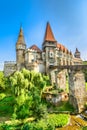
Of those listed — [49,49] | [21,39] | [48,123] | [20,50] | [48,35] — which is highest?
[48,35]

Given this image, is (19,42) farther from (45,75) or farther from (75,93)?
(75,93)

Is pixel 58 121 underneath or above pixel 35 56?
underneath

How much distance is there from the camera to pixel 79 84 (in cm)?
2959

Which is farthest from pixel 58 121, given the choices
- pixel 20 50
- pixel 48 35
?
pixel 48 35

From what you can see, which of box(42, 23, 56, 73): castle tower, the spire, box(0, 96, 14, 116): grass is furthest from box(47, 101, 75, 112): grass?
the spire

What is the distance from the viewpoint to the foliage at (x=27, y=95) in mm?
22188

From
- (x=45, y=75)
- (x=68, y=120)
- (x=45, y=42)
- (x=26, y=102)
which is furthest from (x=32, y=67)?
(x=68, y=120)

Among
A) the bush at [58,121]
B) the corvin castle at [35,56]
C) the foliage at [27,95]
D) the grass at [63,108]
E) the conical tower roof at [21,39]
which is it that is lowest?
the bush at [58,121]

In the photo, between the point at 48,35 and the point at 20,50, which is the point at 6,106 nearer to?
the point at 20,50

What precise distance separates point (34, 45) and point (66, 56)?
54.3 feet

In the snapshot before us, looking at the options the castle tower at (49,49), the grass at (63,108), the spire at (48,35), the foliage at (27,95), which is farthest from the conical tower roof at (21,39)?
the grass at (63,108)

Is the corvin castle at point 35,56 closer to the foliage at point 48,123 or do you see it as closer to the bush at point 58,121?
the bush at point 58,121

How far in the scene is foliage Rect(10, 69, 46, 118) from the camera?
22.2m

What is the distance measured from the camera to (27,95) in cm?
2502
